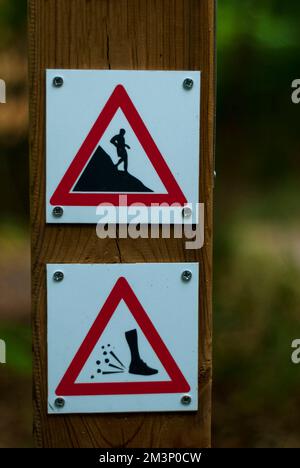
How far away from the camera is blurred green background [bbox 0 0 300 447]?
5184 mm

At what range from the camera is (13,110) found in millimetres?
5293

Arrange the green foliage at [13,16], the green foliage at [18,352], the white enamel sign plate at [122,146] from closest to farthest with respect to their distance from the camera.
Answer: the white enamel sign plate at [122,146]
the green foliage at [13,16]
the green foliage at [18,352]

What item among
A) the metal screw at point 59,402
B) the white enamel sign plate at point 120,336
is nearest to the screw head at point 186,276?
the white enamel sign plate at point 120,336

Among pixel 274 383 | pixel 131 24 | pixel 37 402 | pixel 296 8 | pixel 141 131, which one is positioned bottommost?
pixel 274 383

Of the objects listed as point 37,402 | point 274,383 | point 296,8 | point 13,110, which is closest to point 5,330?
point 13,110

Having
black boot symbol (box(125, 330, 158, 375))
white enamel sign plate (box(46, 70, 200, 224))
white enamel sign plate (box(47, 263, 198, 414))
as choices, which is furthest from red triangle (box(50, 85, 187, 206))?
black boot symbol (box(125, 330, 158, 375))

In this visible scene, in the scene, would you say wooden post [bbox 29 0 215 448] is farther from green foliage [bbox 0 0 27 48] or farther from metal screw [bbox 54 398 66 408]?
green foliage [bbox 0 0 27 48]

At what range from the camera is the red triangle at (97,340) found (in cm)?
168

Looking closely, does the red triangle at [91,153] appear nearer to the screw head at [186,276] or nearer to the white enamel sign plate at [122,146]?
the white enamel sign plate at [122,146]

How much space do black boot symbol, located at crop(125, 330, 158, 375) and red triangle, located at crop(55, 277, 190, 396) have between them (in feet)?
0.08

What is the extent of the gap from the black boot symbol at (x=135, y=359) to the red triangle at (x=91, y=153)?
287 millimetres

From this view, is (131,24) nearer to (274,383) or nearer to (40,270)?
(40,270)

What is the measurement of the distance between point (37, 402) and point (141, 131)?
0.63 metres

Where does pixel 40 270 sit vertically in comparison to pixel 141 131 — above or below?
below
